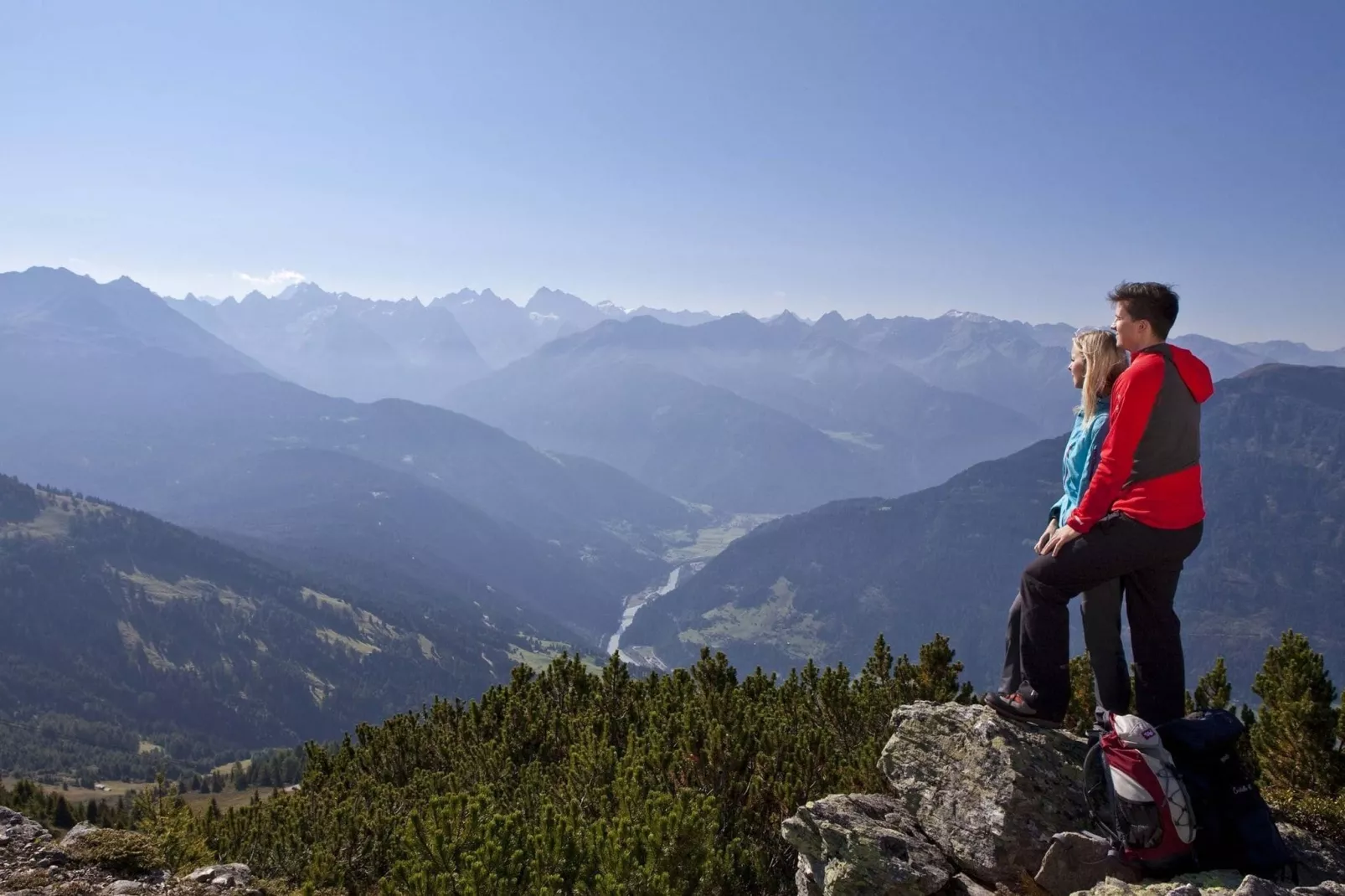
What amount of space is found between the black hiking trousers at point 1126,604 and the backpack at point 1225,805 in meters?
0.53

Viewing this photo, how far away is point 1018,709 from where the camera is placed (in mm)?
8258

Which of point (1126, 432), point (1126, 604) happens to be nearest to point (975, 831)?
point (1126, 604)

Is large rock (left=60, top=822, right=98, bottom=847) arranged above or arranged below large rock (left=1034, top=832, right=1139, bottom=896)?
below

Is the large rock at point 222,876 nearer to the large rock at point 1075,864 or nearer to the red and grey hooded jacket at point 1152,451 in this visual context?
the large rock at point 1075,864

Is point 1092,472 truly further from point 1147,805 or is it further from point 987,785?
point 987,785

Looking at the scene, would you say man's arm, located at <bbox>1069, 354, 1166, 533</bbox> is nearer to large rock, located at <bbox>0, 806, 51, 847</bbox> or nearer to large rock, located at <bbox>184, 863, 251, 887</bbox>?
large rock, located at <bbox>184, 863, 251, 887</bbox>

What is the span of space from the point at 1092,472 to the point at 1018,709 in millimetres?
2744

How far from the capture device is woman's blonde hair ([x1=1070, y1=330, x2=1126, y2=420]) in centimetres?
802

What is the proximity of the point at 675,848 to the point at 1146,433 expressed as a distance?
622cm

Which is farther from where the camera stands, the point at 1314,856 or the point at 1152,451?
the point at 1314,856

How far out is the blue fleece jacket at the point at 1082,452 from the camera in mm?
7875

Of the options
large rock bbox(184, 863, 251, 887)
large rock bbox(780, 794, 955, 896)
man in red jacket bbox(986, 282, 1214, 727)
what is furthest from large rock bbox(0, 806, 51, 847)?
man in red jacket bbox(986, 282, 1214, 727)

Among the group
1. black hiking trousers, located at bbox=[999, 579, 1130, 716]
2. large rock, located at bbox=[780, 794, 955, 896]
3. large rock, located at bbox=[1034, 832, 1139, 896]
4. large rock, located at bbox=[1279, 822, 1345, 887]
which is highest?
black hiking trousers, located at bbox=[999, 579, 1130, 716]

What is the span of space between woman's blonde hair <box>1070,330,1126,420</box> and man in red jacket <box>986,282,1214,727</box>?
0.32 metres
